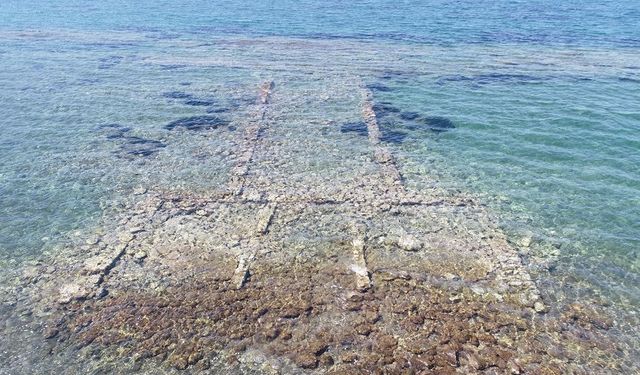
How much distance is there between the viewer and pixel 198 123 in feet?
82.5

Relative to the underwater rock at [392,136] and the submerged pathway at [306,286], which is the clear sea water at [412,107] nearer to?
the underwater rock at [392,136]

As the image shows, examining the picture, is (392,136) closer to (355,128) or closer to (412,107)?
(355,128)

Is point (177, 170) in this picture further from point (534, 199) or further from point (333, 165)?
point (534, 199)

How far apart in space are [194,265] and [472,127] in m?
16.0

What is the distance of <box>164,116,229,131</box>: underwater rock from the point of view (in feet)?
80.9

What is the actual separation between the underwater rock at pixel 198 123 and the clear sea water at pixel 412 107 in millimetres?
775

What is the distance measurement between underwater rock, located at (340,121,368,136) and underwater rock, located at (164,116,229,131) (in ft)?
19.7

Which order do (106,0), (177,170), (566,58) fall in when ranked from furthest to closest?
(106,0) < (566,58) < (177,170)

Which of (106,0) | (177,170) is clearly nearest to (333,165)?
(177,170)

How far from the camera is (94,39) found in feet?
153

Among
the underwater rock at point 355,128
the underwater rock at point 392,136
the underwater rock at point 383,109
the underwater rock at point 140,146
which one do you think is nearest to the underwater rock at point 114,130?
the underwater rock at point 140,146

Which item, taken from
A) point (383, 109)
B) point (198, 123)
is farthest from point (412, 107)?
point (198, 123)

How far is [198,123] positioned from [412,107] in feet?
37.8

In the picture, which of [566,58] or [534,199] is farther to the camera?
[566,58]
